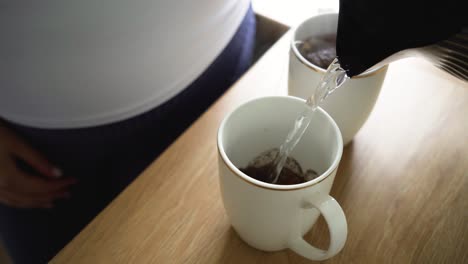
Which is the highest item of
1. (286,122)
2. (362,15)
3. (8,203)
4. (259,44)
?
(362,15)

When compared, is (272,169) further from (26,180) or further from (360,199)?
(26,180)

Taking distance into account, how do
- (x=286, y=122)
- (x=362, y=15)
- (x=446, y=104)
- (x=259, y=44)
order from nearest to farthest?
1. (x=362, y=15)
2. (x=286, y=122)
3. (x=446, y=104)
4. (x=259, y=44)

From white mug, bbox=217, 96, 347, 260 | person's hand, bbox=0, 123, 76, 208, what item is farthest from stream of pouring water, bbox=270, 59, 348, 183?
person's hand, bbox=0, 123, 76, 208

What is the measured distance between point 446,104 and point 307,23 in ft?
0.79

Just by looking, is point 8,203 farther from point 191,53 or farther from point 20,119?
point 191,53

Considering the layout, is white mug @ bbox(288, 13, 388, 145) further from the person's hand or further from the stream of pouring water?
the person's hand

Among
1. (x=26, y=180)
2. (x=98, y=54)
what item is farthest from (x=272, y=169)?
(x=26, y=180)

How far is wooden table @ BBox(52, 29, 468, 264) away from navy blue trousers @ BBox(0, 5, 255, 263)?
107 millimetres

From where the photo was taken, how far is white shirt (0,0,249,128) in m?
0.47

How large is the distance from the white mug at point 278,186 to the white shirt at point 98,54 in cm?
21

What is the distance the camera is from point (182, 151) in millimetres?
478

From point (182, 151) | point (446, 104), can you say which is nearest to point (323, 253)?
point (182, 151)

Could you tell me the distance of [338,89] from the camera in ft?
1.33

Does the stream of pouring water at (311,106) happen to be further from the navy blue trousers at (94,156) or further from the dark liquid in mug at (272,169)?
the navy blue trousers at (94,156)
